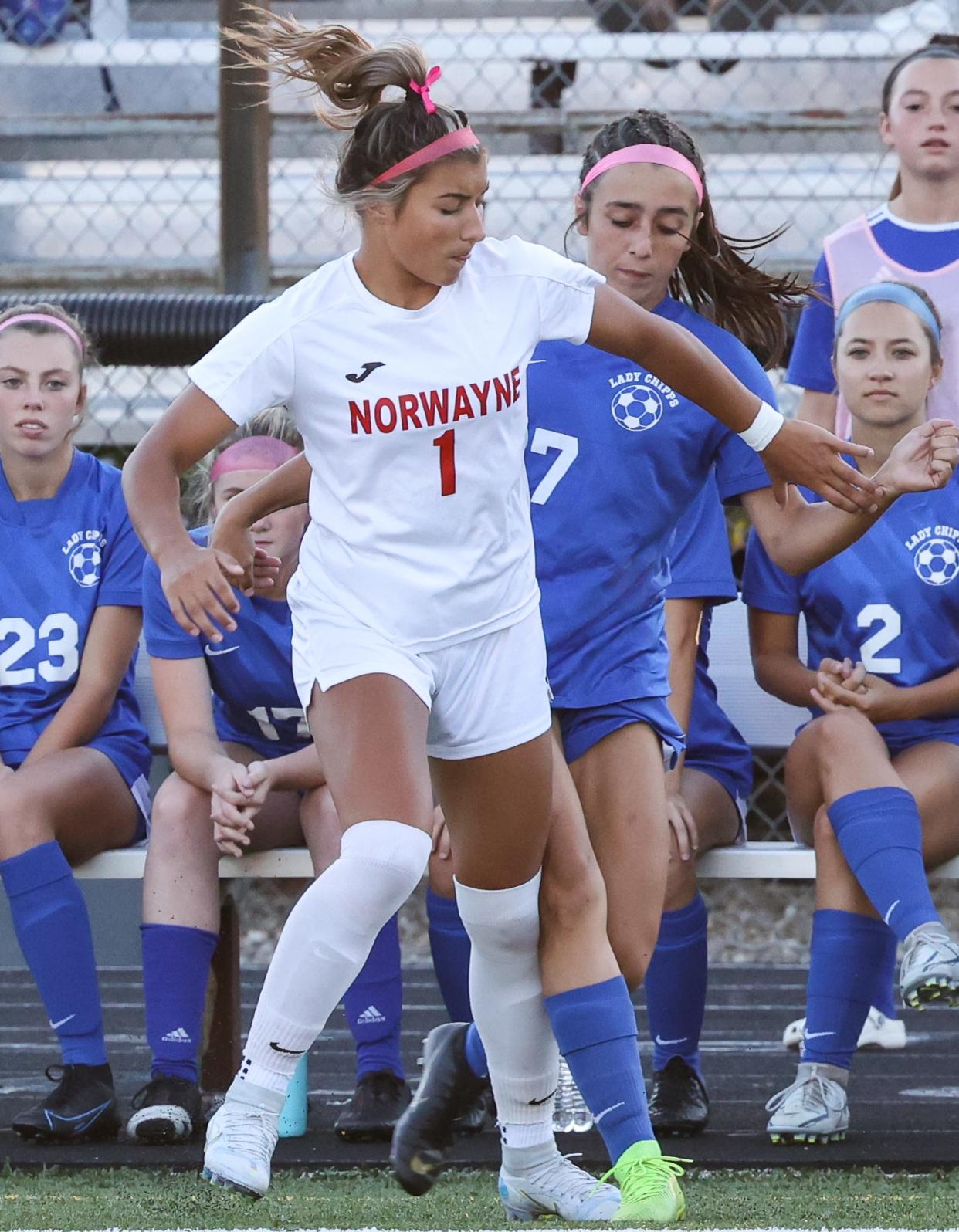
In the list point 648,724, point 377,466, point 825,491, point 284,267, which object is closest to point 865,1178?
point 648,724

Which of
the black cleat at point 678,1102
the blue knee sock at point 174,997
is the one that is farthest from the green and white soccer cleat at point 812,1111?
the blue knee sock at point 174,997

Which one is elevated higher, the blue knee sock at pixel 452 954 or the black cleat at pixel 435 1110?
the blue knee sock at pixel 452 954

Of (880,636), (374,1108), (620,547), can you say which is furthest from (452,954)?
(880,636)

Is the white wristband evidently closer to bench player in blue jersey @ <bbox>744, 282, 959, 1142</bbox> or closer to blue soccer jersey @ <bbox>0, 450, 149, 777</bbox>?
bench player in blue jersey @ <bbox>744, 282, 959, 1142</bbox>

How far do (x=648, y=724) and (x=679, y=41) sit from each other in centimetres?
474

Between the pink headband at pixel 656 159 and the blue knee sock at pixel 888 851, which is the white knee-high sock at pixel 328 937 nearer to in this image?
the blue knee sock at pixel 888 851

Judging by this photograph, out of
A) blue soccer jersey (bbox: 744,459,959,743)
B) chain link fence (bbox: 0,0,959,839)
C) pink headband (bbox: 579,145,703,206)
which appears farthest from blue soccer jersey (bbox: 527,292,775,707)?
chain link fence (bbox: 0,0,959,839)

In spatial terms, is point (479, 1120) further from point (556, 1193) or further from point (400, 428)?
point (400, 428)

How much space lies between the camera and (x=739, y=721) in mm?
3412

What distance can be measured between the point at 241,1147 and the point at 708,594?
4.27 feet

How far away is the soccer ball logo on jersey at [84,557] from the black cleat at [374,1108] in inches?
37.7

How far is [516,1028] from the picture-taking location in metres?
2.26

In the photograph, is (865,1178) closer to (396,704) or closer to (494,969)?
(494,969)

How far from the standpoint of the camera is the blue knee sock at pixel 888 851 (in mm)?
2547
